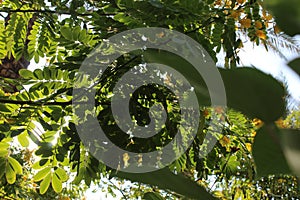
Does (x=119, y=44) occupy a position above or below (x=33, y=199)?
above

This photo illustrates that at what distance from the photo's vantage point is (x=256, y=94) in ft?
0.38

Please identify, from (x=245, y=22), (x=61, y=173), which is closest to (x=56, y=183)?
(x=61, y=173)

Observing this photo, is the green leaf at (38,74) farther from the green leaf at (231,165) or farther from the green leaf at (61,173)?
the green leaf at (231,165)

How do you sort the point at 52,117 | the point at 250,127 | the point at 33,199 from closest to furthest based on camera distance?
the point at 52,117 < the point at 250,127 < the point at 33,199

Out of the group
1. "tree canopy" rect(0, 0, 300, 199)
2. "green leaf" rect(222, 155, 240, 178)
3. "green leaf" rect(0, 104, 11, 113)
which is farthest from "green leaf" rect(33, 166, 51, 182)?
"green leaf" rect(222, 155, 240, 178)

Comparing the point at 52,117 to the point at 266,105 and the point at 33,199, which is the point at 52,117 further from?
the point at 33,199

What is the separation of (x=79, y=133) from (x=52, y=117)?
0.09 metres

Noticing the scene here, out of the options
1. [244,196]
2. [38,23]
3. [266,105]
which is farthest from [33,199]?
[266,105]

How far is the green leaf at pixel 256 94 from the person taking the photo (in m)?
0.12

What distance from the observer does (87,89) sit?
53.6 inches

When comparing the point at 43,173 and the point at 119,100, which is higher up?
the point at 119,100

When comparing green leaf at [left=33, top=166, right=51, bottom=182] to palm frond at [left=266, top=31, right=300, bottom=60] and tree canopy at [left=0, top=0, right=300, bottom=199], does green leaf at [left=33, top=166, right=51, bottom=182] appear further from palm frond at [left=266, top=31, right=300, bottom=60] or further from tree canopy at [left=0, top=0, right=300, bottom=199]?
palm frond at [left=266, top=31, right=300, bottom=60]

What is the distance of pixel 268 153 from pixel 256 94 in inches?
1.1

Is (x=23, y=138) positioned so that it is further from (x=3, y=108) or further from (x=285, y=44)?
Result: (x=285, y=44)
